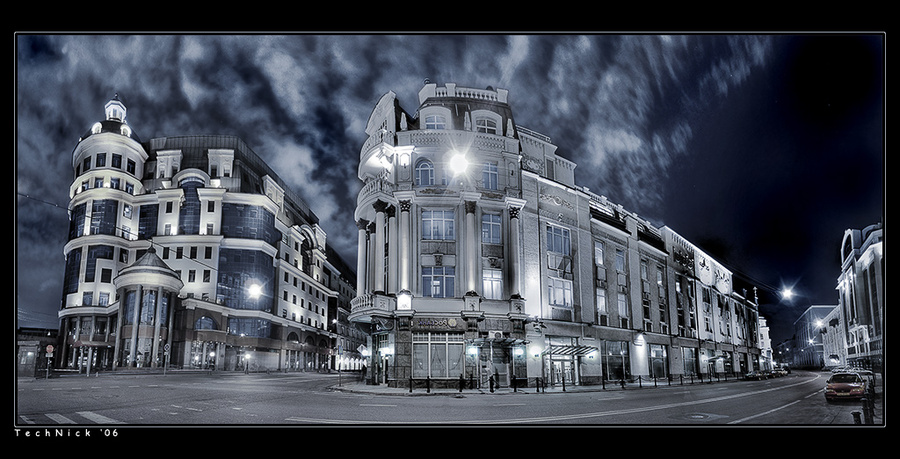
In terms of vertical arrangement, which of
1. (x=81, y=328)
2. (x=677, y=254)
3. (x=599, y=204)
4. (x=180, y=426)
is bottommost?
(x=180, y=426)

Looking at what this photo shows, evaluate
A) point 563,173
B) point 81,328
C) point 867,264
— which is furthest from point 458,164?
point 867,264

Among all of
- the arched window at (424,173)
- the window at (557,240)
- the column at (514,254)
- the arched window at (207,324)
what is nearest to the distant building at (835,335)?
the window at (557,240)

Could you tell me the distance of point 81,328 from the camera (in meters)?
19.3

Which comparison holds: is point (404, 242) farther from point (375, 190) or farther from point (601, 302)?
point (601, 302)

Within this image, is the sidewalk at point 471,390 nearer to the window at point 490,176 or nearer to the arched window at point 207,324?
the arched window at point 207,324

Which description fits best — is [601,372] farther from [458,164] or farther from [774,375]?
[774,375]

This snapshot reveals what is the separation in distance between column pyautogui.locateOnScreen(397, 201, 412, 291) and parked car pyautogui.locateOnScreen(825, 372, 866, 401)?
17701 millimetres

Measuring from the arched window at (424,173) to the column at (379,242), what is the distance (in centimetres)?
224

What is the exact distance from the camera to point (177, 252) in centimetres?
2158

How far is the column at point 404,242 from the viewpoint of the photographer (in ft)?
89.2

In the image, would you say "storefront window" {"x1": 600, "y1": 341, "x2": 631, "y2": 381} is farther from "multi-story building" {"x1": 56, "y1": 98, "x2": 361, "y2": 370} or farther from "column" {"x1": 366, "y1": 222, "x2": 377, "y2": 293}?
"multi-story building" {"x1": 56, "y1": 98, "x2": 361, "y2": 370}

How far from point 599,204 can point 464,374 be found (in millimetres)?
10744

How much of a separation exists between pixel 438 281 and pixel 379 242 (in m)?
3.85

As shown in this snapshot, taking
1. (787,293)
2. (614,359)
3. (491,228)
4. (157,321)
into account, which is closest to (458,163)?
(491,228)
